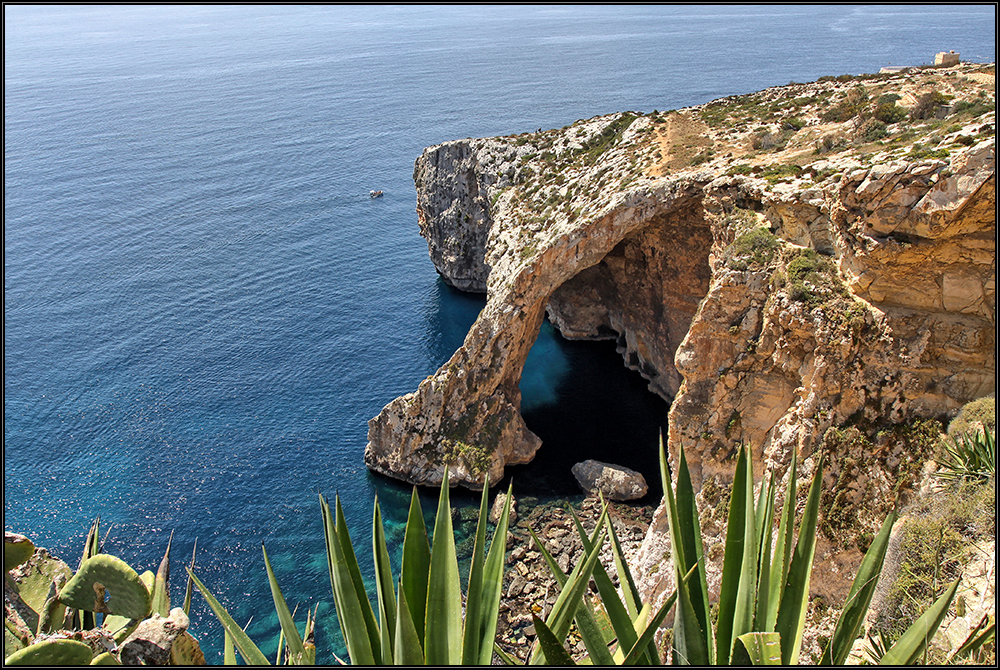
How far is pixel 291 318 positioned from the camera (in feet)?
169

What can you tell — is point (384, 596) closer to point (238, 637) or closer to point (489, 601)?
point (489, 601)

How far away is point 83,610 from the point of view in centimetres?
866

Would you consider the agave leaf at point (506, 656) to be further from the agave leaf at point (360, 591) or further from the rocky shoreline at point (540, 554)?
the rocky shoreline at point (540, 554)

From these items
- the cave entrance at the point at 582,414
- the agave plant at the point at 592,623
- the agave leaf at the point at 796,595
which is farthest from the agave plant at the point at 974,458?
the cave entrance at the point at 582,414

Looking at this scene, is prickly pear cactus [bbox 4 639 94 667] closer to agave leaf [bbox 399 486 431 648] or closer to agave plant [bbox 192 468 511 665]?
agave plant [bbox 192 468 511 665]

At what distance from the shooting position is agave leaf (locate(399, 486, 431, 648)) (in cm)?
720

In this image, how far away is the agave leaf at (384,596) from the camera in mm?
6906

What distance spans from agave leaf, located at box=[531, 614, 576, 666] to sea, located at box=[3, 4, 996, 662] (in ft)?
63.7

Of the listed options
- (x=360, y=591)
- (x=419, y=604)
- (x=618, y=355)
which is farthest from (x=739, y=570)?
(x=618, y=355)

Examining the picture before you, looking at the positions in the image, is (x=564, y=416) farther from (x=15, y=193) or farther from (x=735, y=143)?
(x=15, y=193)

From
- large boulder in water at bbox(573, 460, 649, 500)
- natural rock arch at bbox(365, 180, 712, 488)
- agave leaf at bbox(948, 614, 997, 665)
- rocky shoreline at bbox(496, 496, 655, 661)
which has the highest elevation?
agave leaf at bbox(948, 614, 997, 665)

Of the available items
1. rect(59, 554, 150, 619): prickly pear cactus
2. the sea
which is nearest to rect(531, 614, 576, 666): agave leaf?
rect(59, 554, 150, 619): prickly pear cactus

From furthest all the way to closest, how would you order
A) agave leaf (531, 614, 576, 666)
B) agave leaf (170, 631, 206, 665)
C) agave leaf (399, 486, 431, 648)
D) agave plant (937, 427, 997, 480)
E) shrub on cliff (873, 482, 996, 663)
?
agave plant (937, 427, 997, 480) < shrub on cliff (873, 482, 996, 663) < agave leaf (170, 631, 206, 665) < agave leaf (399, 486, 431, 648) < agave leaf (531, 614, 576, 666)

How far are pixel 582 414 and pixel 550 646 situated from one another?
33961 millimetres
